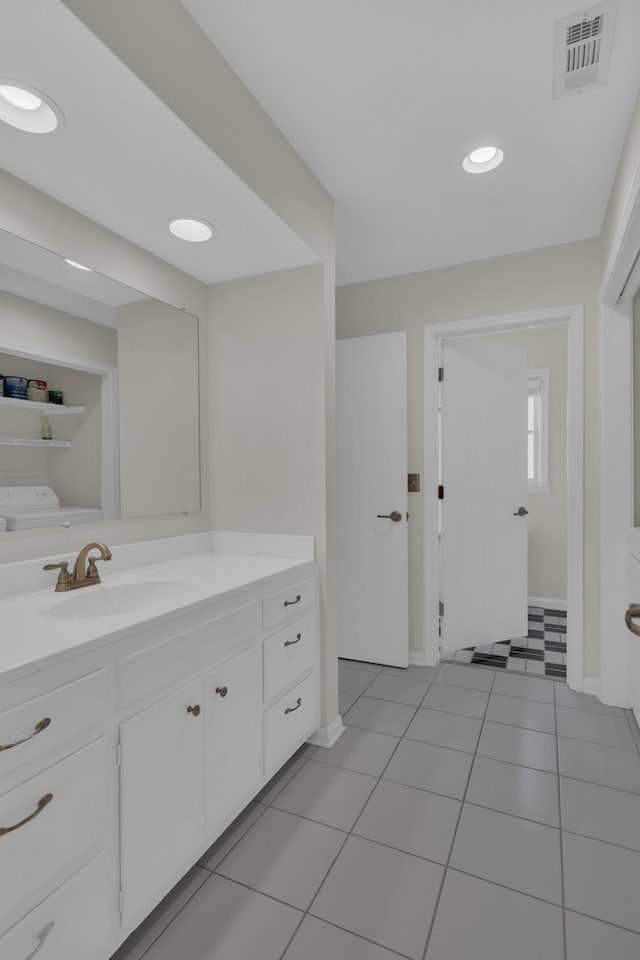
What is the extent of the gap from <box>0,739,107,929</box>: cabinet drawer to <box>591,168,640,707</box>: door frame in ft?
7.98

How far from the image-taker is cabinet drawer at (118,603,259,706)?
3.89ft

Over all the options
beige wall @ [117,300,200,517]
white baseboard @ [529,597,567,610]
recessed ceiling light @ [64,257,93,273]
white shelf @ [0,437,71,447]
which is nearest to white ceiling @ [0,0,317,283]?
recessed ceiling light @ [64,257,93,273]

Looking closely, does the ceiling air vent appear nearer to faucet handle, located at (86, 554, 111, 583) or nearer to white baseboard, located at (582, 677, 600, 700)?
faucet handle, located at (86, 554, 111, 583)

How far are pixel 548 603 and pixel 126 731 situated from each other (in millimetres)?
4018

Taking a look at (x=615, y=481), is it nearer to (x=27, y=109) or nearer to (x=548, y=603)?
(x=548, y=603)

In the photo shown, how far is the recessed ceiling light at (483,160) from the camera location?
1.96 m

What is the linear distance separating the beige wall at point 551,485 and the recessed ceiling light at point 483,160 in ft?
7.34

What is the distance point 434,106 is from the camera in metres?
1.71

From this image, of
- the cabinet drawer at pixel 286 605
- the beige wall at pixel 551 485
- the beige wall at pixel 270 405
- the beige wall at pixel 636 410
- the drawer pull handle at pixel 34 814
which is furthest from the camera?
the beige wall at pixel 551 485

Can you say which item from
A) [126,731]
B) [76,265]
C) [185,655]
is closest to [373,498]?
[185,655]

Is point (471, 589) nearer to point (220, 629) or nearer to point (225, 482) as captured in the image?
point (225, 482)

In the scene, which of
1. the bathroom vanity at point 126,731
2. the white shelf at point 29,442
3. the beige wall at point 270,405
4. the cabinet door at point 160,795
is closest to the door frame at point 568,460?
the beige wall at point 270,405

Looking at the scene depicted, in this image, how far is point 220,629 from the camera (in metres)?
1.50

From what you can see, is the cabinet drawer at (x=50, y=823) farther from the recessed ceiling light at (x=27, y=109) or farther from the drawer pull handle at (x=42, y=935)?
the recessed ceiling light at (x=27, y=109)
